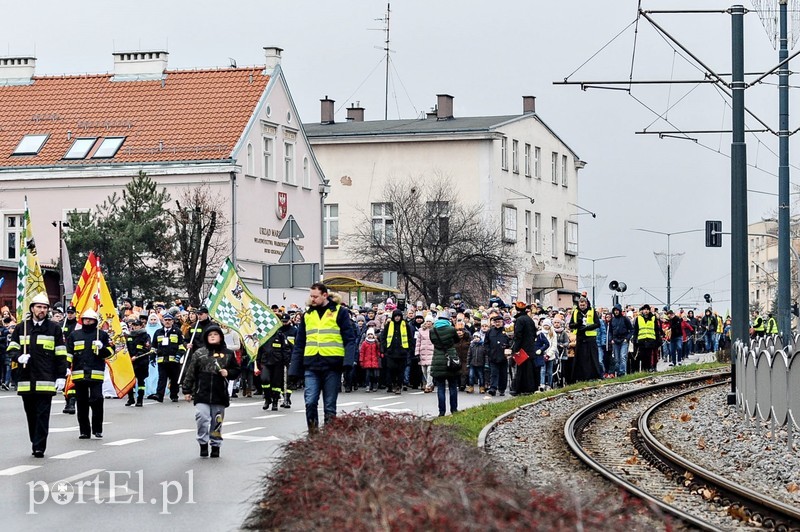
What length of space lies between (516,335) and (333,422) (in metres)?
15.5

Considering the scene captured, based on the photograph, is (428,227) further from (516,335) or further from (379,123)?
(516,335)

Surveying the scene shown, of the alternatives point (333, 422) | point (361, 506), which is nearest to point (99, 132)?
point (333, 422)

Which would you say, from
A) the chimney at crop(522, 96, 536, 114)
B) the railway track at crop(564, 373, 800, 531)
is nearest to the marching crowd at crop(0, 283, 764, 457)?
the railway track at crop(564, 373, 800, 531)

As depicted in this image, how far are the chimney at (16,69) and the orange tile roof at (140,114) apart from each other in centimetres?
104

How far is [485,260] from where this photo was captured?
6788 centimetres

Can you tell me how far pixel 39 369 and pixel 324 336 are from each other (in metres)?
3.11

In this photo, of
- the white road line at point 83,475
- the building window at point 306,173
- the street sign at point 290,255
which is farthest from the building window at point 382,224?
the white road line at point 83,475

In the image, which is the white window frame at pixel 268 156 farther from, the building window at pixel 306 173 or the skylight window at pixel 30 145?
the skylight window at pixel 30 145

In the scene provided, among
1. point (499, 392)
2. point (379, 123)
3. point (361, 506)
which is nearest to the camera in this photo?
point (361, 506)

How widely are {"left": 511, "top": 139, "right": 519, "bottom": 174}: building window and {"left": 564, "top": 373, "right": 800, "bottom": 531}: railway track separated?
52.6 metres

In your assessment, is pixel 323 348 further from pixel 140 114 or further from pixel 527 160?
pixel 527 160

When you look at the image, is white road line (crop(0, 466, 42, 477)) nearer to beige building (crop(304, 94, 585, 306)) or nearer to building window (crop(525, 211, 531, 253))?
beige building (crop(304, 94, 585, 306))

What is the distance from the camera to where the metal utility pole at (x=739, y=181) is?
2591cm

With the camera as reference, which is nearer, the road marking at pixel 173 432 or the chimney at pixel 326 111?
the road marking at pixel 173 432
